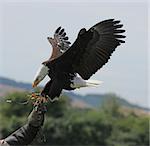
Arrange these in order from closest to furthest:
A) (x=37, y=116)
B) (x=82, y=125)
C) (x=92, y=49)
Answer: (x=37, y=116) → (x=92, y=49) → (x=82, y=125)

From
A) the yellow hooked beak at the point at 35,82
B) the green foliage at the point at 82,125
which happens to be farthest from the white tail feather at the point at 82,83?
the green foliage at the point at 82,125

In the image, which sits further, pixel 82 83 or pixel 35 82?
pixel 82 83

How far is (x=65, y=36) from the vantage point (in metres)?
4.15

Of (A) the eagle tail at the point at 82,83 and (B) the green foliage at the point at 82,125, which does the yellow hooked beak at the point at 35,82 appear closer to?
(A) the eagle tail at the point at 82,83

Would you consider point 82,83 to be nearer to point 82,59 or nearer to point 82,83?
point 82,83

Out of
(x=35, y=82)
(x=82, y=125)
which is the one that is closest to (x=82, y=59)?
(x=35, y=82)

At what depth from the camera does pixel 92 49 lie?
A: 3.33m

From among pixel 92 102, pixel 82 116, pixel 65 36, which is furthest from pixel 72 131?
pixel 65 36

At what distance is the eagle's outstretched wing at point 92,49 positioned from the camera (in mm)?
3209

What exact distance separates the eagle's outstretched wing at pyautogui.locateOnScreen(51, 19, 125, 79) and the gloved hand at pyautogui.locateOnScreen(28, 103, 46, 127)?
0.32 m

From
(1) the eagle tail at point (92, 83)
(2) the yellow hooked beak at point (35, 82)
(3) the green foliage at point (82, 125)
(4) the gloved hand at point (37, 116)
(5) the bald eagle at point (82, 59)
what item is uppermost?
(5) the bald eagle at point (82, 59)

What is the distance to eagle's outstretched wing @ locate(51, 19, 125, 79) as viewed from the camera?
3209 mm

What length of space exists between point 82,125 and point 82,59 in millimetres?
17579

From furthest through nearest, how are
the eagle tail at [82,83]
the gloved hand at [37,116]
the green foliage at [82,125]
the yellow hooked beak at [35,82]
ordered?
the green foliage at [82,125] → the eagle tail at [82,83] → the yellow hooked beak at [35,82] → the gloved hand at [37,116]
